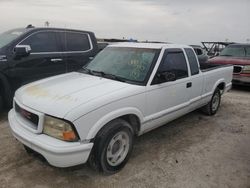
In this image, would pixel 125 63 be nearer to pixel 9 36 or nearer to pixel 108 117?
pixel 108 117

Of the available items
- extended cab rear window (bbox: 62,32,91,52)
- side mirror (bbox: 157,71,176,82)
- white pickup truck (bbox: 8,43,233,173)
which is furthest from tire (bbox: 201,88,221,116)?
extended cab rear window (bbox: 62,32,91,52)

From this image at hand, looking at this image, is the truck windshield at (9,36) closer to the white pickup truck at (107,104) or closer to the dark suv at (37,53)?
the dark suv at (37,53)

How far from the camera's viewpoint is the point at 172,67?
440 cm

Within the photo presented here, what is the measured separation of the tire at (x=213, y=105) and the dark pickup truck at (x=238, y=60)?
336cm

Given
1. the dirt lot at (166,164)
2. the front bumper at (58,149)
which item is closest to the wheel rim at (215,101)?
the dirt lot at (166,164)

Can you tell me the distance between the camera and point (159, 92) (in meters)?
3.97

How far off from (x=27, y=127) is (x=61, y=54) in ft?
11.2

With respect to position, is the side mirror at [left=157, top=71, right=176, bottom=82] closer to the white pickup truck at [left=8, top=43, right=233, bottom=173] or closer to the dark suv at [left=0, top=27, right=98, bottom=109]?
the white pickup truck at [left=8, top=43, right=233, bottom=173]

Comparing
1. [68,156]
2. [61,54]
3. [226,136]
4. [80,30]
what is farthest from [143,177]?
[80,30]

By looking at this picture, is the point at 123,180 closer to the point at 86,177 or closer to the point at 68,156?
the point at 86,177

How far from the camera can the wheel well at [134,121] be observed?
143 inches

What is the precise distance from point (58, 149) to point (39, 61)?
351cm

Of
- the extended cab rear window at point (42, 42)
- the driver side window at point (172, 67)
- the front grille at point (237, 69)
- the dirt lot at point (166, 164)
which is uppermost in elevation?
the extended cab rear window at point (42, 42)

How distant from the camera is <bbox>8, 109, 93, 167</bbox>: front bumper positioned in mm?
2832
